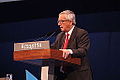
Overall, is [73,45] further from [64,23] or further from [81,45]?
[64,23]

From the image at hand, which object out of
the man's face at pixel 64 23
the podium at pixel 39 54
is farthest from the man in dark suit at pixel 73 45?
the podium at pixel 39 54

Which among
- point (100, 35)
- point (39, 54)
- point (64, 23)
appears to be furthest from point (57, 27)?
point (39, 54)

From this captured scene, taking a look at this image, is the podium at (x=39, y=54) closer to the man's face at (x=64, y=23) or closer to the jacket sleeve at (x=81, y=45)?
the jacket sleeve at (x=81, y=45)

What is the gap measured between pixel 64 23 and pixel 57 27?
203cm

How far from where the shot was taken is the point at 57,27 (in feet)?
14.4

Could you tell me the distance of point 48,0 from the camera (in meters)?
4.39

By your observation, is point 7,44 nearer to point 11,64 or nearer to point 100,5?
point 11,64

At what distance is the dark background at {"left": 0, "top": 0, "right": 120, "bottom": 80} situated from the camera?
13.4ft

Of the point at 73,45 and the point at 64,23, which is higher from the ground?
the point at 64,23

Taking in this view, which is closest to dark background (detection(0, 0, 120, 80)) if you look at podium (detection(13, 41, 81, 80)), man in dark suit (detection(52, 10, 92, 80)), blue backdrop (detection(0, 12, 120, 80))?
blue backdrop (detection(0, 12, 120, 80))

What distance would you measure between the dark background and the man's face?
1.77 metres

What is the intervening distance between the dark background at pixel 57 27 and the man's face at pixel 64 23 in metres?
1.77

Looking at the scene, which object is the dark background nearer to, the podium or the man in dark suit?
the man in dark suit

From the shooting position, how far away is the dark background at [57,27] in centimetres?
407
